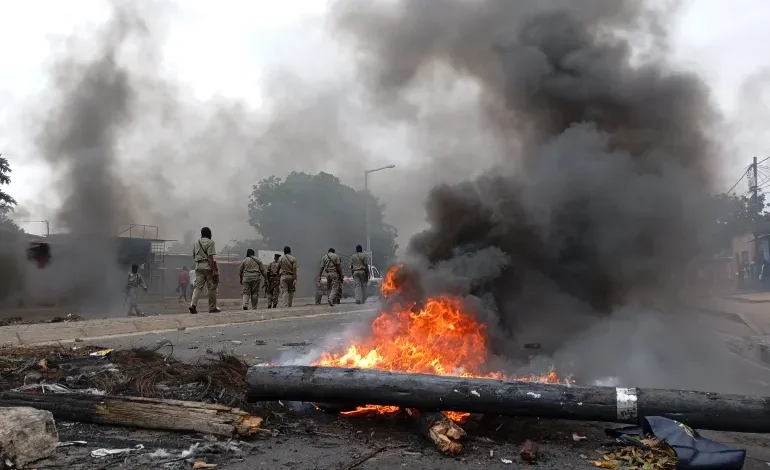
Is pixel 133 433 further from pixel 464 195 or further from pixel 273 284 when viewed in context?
pixel 273 284

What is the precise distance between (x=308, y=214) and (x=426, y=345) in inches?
1628

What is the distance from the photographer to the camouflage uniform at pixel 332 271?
16.0 meters

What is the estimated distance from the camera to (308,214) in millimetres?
46594

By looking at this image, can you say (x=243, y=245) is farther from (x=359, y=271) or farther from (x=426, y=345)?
(x=426, y=345)

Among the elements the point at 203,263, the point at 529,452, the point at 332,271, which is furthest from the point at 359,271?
the point at 529,452

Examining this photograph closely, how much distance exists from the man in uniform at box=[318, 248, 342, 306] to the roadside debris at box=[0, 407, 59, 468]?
12.2 metres

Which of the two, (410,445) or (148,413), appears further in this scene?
(148,413)

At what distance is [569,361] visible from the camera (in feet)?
22.4

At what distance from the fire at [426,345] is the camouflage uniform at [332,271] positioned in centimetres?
950

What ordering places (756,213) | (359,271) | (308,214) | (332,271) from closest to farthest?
(332,271) → (359,271) → (756,213) → (308,214)

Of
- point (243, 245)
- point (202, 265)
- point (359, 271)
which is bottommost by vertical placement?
point (359, 271)

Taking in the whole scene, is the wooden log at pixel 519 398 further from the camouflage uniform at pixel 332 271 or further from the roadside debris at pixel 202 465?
the camouflage uniform at pixel 332 271

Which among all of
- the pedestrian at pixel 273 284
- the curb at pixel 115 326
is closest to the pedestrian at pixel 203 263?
the curb at pixel 115 326

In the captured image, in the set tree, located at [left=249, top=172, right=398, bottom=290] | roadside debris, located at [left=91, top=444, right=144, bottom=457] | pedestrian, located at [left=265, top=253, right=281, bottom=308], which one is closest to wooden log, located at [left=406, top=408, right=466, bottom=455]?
roadside debris, located at [left=91, top=444, right=144, bottom=457]
